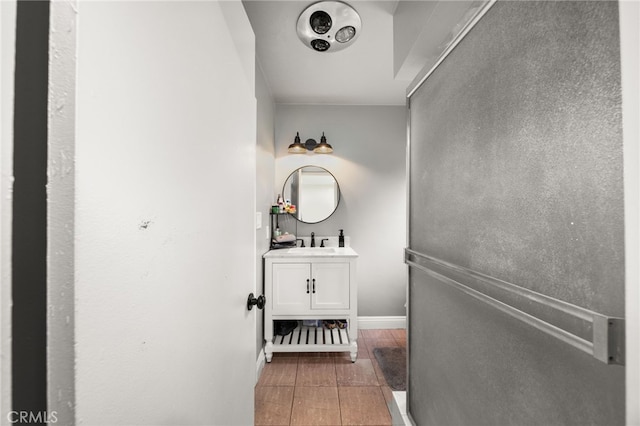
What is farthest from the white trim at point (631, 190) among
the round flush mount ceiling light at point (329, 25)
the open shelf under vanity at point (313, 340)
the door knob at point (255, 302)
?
the open shelf under vanity at point (313, 340)

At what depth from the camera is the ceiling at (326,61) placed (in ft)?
5.44

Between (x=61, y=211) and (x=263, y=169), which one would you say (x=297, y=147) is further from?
(x=61, y=211)

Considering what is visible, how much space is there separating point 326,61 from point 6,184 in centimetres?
227

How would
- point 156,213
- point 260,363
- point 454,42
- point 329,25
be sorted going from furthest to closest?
point 260,363, point 329,25, point 454,42, point 156,213

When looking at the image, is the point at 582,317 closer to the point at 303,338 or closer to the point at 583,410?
the point at 583,410

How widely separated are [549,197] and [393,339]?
2.49 meters

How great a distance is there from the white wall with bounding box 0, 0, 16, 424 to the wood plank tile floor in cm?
167

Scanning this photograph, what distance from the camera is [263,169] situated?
2.34m

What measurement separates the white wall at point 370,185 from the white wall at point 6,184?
270 cm

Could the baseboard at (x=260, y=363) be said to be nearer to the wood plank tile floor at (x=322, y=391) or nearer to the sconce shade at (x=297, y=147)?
the wood plank tile floor at (x=322, y=391)

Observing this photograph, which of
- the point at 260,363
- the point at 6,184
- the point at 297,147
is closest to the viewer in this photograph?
the point at 6,184

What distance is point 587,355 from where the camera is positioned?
0.48m

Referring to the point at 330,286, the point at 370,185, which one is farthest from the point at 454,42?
the point at 370,185

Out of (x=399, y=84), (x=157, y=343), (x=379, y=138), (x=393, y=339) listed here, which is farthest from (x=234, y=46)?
(x=393, y=339)
